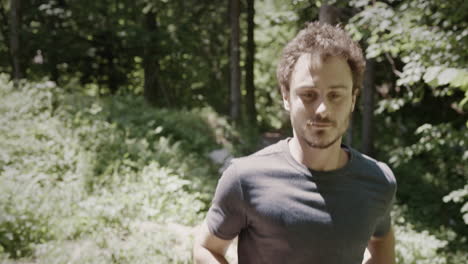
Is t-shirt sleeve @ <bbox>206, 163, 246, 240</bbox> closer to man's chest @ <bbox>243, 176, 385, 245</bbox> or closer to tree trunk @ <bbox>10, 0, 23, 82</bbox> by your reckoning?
man's chest @ <bbox>243, 176, 385, 245</bbox>

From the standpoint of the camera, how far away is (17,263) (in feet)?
13.9

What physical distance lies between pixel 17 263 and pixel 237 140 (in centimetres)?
982

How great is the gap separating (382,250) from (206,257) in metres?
0.86

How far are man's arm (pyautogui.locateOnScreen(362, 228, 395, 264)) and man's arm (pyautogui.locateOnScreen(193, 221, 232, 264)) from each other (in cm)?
71

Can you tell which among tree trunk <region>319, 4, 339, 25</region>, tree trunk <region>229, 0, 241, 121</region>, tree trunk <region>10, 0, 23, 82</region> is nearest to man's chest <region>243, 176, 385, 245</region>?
tree trunk <region>319, 4, 339, 25</region>

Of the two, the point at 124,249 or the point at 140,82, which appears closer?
the point at 124,249

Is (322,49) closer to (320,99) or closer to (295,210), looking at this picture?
(320,99)

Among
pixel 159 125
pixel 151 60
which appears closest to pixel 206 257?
pixel 159 125

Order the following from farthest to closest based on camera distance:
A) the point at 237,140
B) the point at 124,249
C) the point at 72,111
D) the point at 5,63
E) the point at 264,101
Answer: the point at 264,101 → the point at 5,63 → the point at 237,140 → the point at 72,111 → the point at 124,249

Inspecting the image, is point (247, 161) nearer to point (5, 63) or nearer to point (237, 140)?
point (237, 140)

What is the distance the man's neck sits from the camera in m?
1.74

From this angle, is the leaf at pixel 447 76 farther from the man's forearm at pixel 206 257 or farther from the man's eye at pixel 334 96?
the man's forearm at pixel 206 257

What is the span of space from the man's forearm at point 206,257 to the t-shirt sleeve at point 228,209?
0.32 feet

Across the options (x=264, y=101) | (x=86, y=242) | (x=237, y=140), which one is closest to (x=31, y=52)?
(x=237, y=140)
